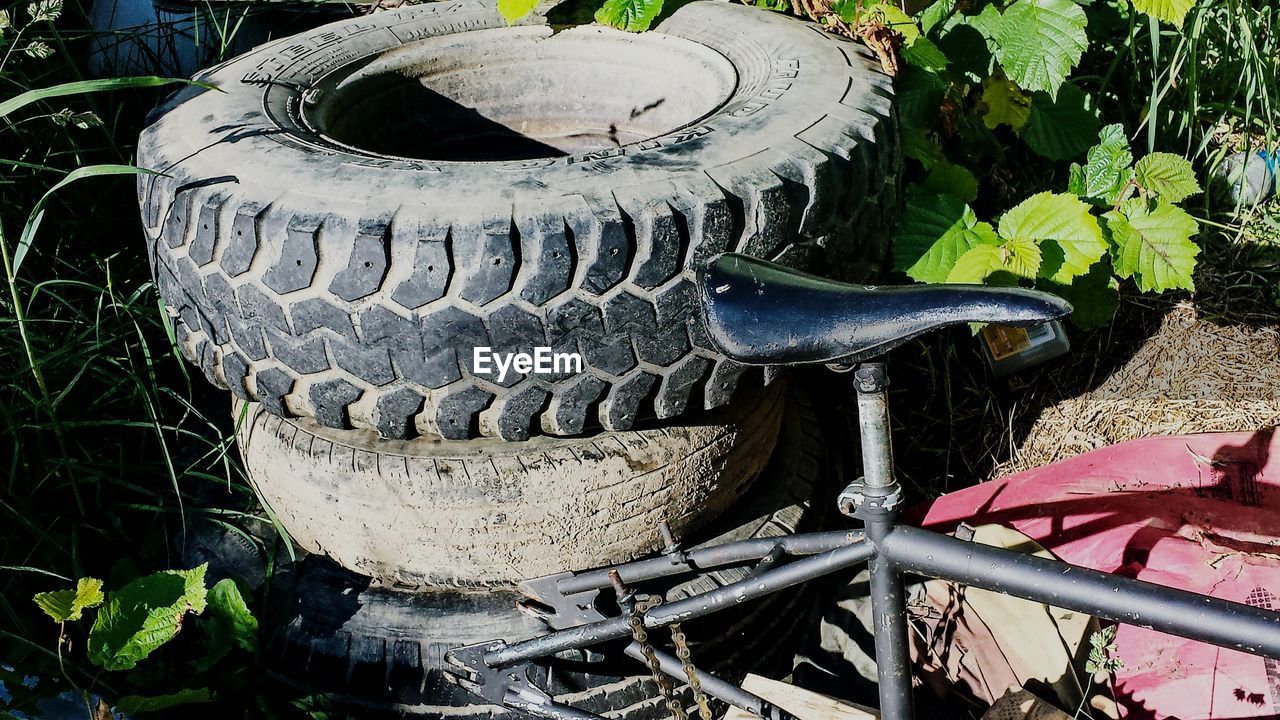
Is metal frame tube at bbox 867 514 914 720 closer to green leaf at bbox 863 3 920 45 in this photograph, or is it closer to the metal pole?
the metal pole

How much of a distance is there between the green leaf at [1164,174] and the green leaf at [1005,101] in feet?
0.94

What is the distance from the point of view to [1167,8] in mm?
2201

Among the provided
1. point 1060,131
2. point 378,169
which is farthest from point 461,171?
point 1060,131

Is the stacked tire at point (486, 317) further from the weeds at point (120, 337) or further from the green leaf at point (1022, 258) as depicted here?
the green leaf at point (1022, 258)

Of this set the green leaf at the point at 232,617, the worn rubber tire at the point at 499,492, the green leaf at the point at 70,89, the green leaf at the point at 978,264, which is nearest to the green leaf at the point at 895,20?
the green leaf at the point at 978,264

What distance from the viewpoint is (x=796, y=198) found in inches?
60.4

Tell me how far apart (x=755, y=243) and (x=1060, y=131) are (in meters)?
1.41

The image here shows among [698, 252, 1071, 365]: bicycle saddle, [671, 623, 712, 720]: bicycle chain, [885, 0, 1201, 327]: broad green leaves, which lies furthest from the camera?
[885, 0, 1201, 327]: broad green leaves

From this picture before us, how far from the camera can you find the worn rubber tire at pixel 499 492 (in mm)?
1663

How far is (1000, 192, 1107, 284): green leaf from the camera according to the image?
212cm

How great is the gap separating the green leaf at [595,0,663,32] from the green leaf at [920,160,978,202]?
0.72 meters

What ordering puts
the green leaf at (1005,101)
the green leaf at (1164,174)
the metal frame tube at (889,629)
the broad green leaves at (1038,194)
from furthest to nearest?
the green leaf at (1005,101) < the green leaf at (1164,174) < the broad green leaves at (1038,194) < the metal frame tube at (889,629)

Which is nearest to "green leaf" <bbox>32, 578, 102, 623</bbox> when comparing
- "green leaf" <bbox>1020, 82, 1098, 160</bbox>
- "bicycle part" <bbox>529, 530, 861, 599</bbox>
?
"bicycle part" <bbox>529, 530, 861, 599</bbox>

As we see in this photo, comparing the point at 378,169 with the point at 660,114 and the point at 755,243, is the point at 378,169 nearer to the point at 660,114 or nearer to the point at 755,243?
the point at 755,243
